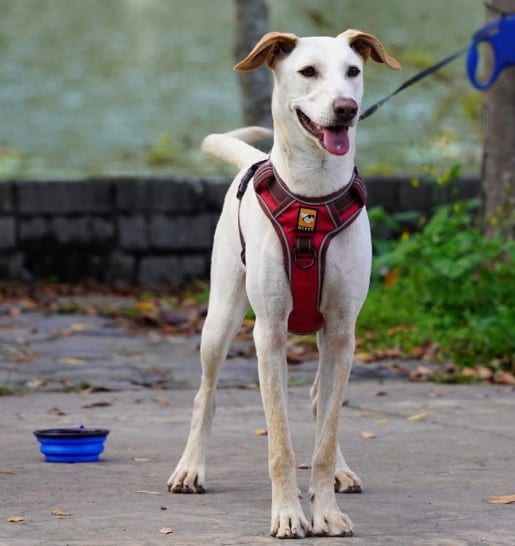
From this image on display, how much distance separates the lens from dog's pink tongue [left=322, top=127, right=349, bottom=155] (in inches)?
157

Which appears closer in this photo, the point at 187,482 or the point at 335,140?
the point at 335,140

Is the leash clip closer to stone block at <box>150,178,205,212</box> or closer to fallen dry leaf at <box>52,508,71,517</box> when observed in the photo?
stone block at <box>150,178,205,212</box>

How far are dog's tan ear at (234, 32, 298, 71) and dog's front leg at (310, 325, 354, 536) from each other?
3.02ft

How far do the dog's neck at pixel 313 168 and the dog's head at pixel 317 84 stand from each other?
52mm

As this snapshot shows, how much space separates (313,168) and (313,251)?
10.7 inches

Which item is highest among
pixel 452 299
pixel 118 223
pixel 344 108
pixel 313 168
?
pixel 344 108

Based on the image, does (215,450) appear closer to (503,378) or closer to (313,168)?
(313,168)

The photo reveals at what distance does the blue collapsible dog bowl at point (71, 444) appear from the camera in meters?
5.05

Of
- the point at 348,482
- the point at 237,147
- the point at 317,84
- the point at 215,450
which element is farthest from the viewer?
the point at 215,450

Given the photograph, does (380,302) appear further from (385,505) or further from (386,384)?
(385,505)

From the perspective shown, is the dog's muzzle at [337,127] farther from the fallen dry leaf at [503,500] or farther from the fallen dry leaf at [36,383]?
the fallen dry leaf at [36,383]

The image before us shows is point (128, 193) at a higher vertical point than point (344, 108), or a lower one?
lower

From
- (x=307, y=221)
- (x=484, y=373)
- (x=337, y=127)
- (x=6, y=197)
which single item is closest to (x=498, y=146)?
(x=484, y=373)

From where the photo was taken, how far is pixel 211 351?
4.79 m
